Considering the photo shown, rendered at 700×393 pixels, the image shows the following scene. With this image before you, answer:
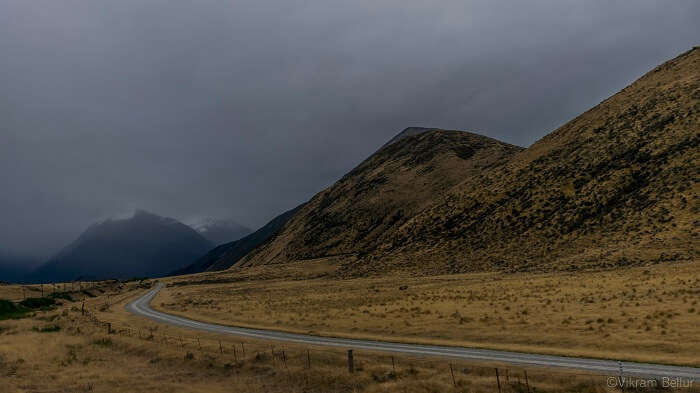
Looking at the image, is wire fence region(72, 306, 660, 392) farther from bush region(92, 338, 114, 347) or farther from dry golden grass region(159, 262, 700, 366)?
dry golden grass region(159, 262, 700, 366)

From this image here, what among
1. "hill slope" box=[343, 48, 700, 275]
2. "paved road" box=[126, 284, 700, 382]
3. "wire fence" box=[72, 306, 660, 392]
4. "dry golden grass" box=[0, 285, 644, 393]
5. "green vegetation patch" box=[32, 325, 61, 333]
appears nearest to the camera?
"paved road" box=[126, 284, 700, 382]

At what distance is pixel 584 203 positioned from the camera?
Answer: 70500mm

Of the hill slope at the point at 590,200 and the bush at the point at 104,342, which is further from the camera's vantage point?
the hill slope at the point at 590,200

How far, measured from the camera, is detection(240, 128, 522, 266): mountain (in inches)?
5064

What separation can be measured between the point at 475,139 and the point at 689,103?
325 ft

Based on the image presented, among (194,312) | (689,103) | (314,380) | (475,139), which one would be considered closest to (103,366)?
(314,380)

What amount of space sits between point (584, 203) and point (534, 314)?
4885 cm

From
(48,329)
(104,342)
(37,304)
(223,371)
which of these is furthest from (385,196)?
(223,371)

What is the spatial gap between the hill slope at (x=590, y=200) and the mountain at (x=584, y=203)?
20cm

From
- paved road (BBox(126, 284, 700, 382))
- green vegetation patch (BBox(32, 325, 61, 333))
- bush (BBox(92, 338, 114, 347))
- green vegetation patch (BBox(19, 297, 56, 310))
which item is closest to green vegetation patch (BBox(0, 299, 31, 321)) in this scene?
green vegetation patch (BBox(19, 297, 56, 310))

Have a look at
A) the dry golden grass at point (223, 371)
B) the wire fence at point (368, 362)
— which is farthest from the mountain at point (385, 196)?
the dry golden grass at point (223, 371)

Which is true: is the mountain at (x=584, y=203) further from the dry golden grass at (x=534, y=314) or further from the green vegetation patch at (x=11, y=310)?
the green vegetation patch at (x=11, y=310)

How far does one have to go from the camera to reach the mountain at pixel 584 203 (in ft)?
185

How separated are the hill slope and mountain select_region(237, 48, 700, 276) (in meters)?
0.20
